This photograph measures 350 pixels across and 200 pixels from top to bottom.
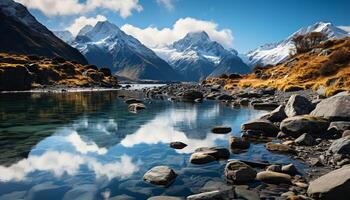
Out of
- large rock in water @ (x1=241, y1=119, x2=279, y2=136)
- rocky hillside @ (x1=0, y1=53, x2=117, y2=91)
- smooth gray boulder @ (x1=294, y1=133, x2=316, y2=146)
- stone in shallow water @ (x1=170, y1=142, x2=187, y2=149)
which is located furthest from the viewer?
rocky hillside @ (x1=0, y1=53, x2=117, y2=91)

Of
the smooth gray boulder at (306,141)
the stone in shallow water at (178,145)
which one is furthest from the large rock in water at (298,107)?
the stone in shallow water at (178,145)

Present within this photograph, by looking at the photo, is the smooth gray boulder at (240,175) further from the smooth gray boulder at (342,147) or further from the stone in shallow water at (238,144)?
the stone in shallow water at (238,144)

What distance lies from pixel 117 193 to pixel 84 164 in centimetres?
595

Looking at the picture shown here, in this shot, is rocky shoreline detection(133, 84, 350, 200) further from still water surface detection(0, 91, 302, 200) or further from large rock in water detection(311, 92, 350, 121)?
still water surface detection(0, 91, 302, 200)

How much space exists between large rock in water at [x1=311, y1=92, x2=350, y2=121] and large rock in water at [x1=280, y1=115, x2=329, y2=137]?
72.7 inches

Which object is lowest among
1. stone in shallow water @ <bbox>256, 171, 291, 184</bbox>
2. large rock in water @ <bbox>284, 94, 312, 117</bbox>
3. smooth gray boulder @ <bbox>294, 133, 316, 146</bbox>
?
stone in shallow water @ <bbox>256, 171, 291, 184</bbox>

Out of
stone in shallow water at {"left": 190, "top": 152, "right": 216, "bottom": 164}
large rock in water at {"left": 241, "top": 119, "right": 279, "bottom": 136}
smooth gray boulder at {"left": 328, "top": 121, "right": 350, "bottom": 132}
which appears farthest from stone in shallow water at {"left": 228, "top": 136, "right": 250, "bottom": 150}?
smooth gray boulder at {"left": 328, "top": 121, "right": 350, "bottom": 132}

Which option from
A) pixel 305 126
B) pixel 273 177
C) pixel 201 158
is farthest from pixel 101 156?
pixel 305 126

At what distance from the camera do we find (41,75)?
5049 inches

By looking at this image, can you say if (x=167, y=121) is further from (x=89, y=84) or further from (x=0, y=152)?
(x=89, y=84)

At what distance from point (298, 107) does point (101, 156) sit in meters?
19.5

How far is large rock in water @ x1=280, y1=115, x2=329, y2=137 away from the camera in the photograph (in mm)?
26578

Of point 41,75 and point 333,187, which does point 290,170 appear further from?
point 41,75

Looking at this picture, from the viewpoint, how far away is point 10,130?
33.4m
